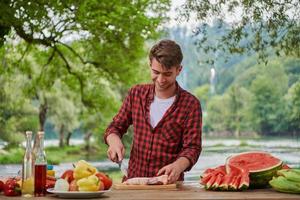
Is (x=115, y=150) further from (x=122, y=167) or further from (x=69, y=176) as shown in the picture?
(x=69, y=176)

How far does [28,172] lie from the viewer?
2629mm

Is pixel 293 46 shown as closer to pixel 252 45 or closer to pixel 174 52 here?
pixel 252 45

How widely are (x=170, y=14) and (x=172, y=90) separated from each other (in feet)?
14.9

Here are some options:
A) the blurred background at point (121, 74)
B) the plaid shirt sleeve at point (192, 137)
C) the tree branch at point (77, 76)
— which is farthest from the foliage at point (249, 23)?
the plaid shirt sleeve at point (192, 137)

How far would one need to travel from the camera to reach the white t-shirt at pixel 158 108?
324 cm

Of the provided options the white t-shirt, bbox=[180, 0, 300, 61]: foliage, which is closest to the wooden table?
the white t-shirt

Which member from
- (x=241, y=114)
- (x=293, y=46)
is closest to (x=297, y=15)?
(x=293, y=46)

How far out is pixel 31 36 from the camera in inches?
304

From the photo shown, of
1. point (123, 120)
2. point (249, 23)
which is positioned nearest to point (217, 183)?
point (123, 120)

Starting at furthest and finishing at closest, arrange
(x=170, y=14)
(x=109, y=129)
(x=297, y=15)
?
(x=170, y=14) < (x=297, y=15) < (x=109, y=129)

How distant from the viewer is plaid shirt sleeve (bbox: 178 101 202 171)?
3059 millimetres

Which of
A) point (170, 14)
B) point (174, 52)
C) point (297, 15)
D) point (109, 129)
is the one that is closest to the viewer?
point (174, 52)

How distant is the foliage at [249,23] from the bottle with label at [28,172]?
4705 mm

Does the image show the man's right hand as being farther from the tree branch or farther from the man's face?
the tree branch
